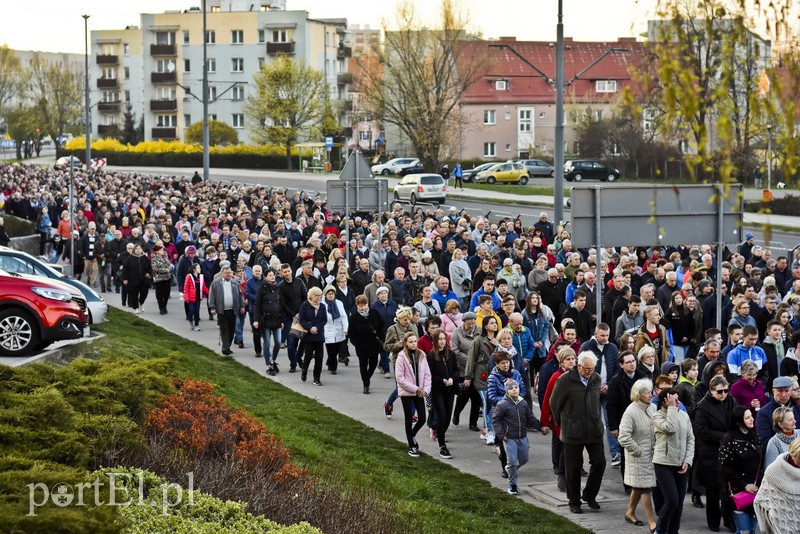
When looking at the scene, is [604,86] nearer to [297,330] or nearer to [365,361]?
[297,330]

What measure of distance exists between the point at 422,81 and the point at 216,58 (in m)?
47.8

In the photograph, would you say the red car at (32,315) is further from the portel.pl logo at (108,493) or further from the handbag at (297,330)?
the portel.pl logo at (108,493)

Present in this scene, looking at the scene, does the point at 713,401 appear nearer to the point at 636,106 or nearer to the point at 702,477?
the point at 702,477

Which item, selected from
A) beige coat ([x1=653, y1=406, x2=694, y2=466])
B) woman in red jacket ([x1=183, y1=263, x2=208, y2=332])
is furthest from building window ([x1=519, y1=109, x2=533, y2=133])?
beige coat ([x1=653, y1=406, x2=694, y2=466])

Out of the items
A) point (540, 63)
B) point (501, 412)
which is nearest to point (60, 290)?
point (501, 412)

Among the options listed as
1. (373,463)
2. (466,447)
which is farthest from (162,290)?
(373,463)

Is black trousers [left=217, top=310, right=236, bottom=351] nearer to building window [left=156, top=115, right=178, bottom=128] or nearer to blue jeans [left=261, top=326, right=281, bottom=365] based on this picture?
blue jeans [left=261, top=326, right=281, bottom=365]

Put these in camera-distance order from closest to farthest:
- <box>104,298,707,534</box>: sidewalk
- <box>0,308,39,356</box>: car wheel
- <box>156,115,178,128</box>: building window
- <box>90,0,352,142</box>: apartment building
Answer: <box>104,298,707,534</box>: sidewalk → <box>0,308,39,356</box>: car wheel → <box>90,0,352,142</box>: apartment building → <box>156,115,178,128</box>: building window

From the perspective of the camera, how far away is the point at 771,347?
15070mm

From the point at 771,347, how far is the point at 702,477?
3.53 m

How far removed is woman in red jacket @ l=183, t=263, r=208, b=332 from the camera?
79.9 feet

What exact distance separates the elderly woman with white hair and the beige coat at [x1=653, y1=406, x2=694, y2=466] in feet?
0.41

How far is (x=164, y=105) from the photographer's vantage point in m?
118

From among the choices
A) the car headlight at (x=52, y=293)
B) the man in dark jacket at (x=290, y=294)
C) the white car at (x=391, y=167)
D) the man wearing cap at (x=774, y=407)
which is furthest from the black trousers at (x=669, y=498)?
the white car at (x=391, y=167)
